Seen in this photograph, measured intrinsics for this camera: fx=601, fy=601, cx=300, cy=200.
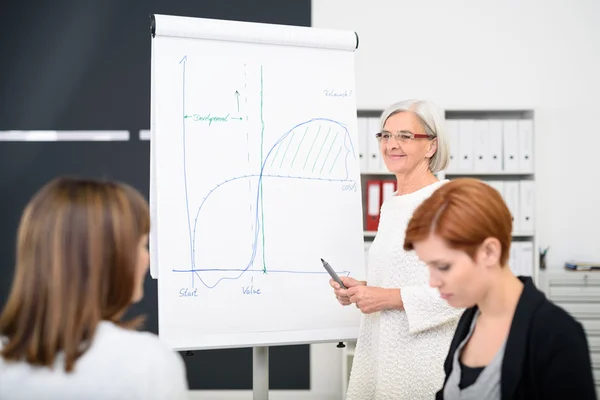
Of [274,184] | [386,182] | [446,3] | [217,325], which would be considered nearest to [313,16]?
[446,3]

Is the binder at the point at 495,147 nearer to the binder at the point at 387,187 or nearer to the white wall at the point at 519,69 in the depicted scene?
the white wall at the point at 519,69

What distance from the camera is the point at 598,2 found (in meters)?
3.92

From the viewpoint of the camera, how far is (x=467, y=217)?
123 centimetres

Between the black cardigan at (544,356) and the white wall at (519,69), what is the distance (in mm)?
2856

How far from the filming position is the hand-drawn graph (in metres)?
1.99

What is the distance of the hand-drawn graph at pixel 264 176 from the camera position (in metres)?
1.99

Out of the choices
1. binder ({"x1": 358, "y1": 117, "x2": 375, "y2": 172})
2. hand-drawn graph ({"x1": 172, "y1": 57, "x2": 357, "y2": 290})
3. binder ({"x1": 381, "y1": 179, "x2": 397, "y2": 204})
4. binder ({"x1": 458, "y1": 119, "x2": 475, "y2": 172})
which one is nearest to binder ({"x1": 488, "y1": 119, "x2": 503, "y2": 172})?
binder ({"x1": 458, "y1": 119, "x2": 475, "y2": 172})

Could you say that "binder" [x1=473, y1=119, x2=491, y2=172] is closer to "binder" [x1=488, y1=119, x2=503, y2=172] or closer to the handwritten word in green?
"binder" [x1=488, y1=119, x2=503, y2=172]

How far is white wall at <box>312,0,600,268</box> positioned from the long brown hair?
304 cm

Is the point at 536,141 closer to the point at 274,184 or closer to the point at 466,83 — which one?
the point at 466,83

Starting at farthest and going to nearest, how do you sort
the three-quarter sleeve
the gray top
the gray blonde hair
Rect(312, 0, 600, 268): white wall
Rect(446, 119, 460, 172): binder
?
1. Rect(312, 0, 600, 268): white wall
2. Rect(446, 119, 460, 172): binder
3. the gray blonde hair
4. the three-quarter sleeve
5. the gray top

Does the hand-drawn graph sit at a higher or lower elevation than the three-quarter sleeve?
higher

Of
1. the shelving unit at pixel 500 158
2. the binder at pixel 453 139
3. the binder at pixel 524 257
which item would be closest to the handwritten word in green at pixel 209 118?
the shelving unit at pixel 500 158

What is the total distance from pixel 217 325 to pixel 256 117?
2.39 feet
